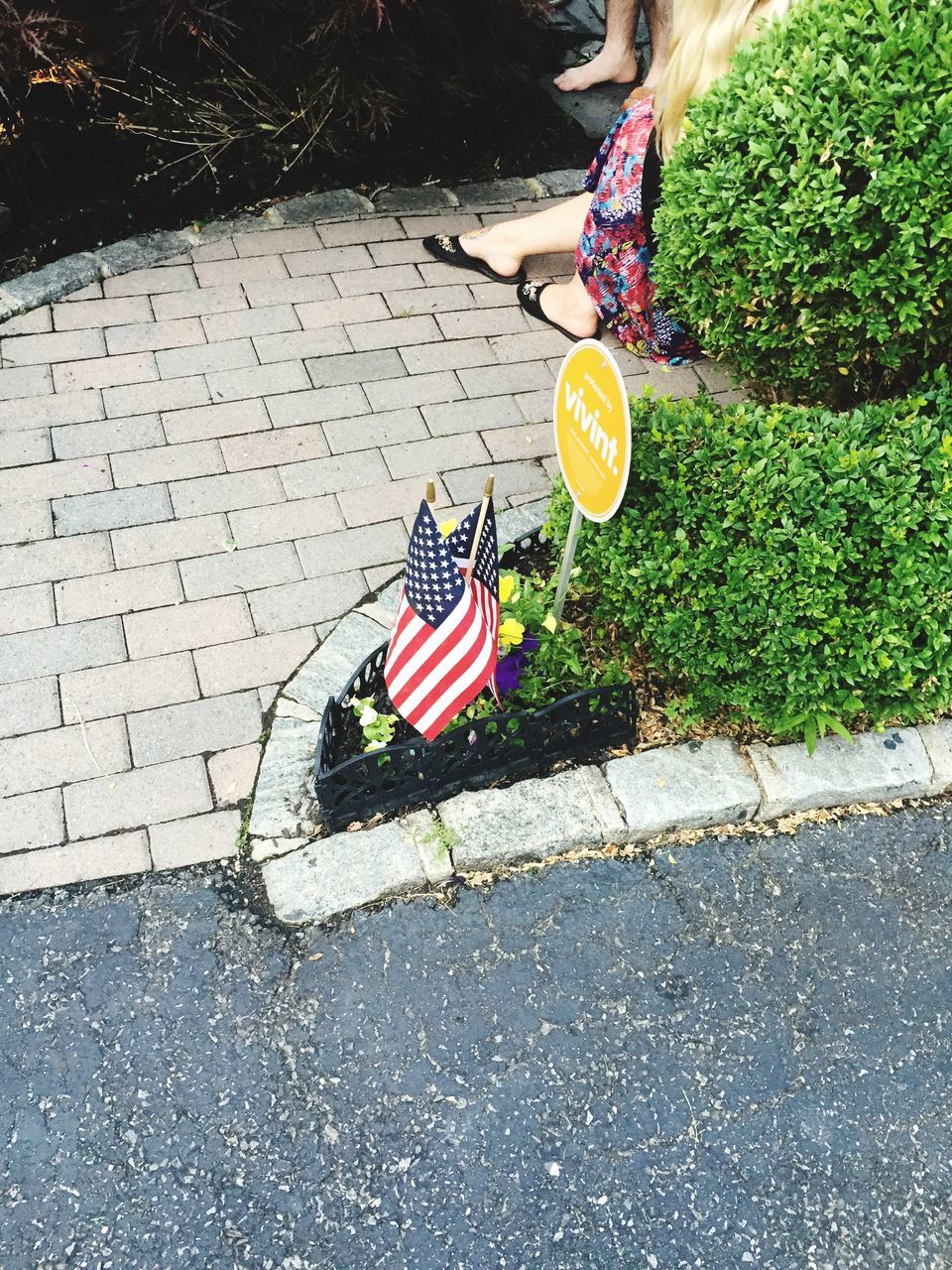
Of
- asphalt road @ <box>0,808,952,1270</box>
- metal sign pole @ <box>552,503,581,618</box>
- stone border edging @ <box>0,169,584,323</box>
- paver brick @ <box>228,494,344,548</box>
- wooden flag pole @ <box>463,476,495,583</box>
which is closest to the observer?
asphalt road @ <box>0,808,952,1270</box>

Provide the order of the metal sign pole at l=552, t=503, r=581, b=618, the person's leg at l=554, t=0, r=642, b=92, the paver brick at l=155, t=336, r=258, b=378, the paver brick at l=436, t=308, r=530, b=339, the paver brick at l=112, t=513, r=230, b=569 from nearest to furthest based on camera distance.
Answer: the metal sign pole at l=552, t=503, r=581, b=618
the paver brick at l=112, t=513, r=230, b=569
the paver brick at l=155, t=336, r=258, b=378
the paver brick at l=436, t=308, r=530, b=339
the person's leg at l=554, t=0, r=642, b=92

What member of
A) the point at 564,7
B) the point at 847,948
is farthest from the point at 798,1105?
the point at 564,7

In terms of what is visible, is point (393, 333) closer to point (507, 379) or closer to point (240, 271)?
point (507, 379)

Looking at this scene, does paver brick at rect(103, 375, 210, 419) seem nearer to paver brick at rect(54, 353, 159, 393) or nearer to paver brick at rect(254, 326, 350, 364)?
paver brick at rect(54, 353, 159, 393)

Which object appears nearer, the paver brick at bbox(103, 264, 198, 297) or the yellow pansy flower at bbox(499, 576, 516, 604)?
the yellow pansy flower at bbox(499, 576, 516, 604)

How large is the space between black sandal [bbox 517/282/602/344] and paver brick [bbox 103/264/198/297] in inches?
56.3

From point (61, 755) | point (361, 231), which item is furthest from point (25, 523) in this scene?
point (361, 231)

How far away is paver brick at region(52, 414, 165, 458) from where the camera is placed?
13.0ft

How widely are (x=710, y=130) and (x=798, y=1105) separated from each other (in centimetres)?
248

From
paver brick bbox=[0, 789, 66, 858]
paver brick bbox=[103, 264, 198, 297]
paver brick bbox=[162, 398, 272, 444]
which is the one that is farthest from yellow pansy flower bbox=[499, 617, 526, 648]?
paver brick bbox=[103, 264, 198, 297]

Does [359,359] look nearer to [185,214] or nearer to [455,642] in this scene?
[185,214]

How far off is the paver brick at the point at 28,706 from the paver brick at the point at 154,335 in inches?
66.2

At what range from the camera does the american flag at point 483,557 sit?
2598mm

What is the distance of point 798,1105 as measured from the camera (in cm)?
269
